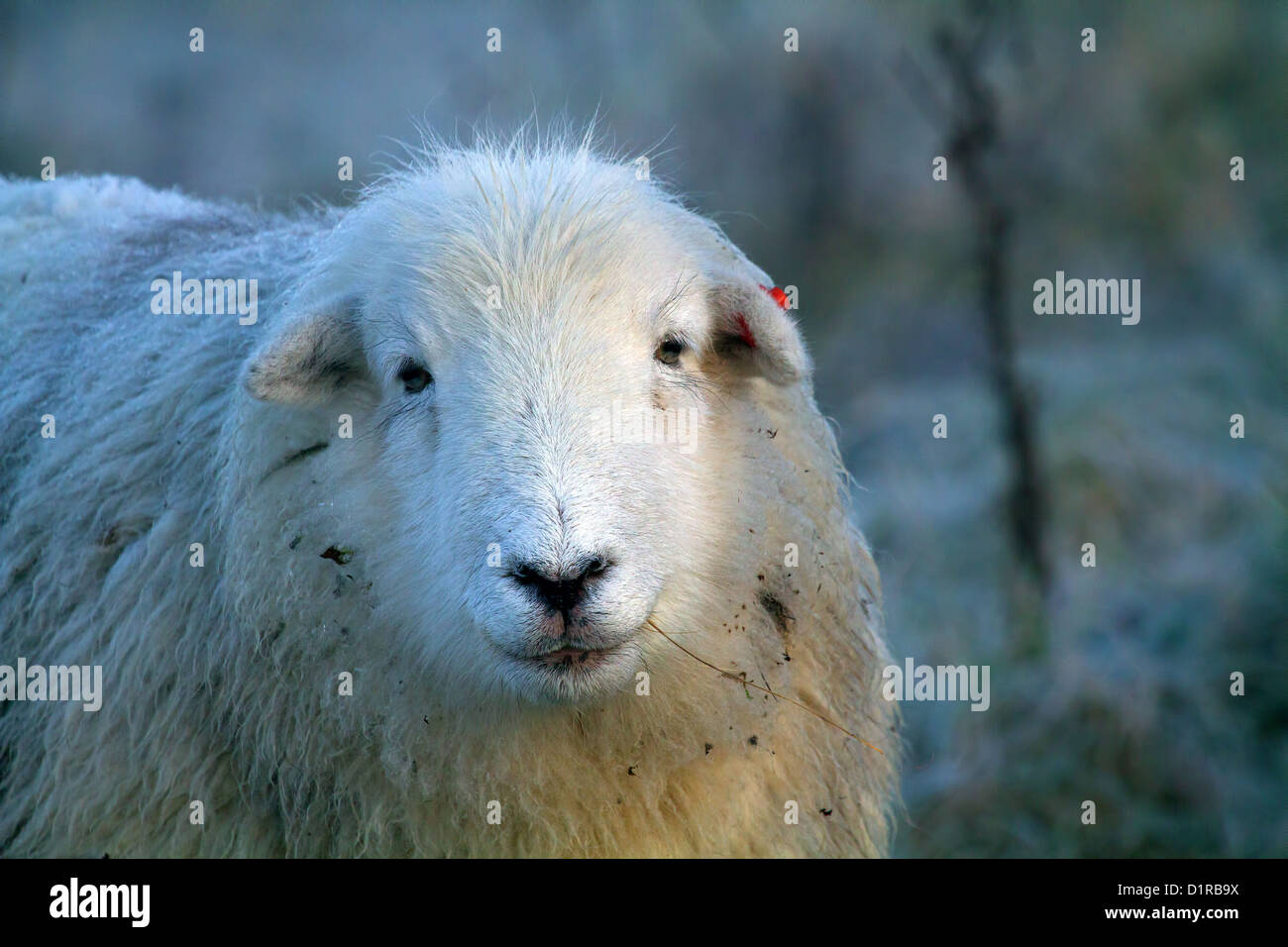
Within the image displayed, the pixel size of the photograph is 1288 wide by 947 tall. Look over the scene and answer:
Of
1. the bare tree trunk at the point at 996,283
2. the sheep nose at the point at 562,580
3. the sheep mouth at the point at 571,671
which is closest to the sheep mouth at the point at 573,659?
the sheep mouth at the point at 571,671

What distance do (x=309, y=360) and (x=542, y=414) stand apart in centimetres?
62

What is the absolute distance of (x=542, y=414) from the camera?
2.54 meters

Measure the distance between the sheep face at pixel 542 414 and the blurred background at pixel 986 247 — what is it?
1103 millimetres

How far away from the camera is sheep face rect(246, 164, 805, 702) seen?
92.9 inches

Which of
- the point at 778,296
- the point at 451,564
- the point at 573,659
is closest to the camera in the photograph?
the point at 573,659

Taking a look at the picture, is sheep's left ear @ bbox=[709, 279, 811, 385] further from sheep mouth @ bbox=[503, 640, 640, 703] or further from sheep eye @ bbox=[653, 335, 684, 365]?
sheep mouth @ bbox=[503, 640, 640, 703]

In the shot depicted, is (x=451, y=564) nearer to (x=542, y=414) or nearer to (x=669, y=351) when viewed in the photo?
(x=542, y=414)

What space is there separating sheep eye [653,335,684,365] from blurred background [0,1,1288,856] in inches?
44.4

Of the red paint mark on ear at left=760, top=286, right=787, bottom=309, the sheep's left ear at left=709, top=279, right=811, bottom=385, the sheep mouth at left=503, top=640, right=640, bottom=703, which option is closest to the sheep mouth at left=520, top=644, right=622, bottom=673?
the sheep mouth at left=503, top=640, right=640, bottom=703

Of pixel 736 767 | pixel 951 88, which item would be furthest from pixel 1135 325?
pixel 736 767

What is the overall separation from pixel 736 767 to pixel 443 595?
825 mm

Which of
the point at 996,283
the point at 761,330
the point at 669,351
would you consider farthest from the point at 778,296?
the point at 996,283

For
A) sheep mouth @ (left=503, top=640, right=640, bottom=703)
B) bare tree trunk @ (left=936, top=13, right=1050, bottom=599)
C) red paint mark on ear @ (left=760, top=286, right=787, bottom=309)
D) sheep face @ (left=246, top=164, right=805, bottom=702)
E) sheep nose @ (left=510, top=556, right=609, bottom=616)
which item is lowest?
sheep mouth @ (left=503, top=640, right=640, bottom=703)

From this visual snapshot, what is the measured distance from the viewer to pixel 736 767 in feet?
9.55
